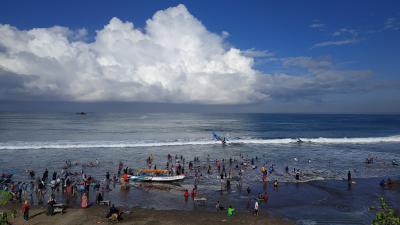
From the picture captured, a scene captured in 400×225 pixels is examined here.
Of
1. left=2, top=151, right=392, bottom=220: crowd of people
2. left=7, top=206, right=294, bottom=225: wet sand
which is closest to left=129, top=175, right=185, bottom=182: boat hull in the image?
left=2, top=151, right=392, bottom=220: crowd of people

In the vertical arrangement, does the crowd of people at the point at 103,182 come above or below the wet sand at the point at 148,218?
above

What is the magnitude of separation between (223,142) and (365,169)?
3326cm

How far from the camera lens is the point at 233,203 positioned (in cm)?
3052

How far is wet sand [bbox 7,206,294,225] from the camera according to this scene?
82.0 ft

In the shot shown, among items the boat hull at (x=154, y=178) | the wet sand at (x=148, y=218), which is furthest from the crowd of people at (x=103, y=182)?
the boat hull at (x=154, y=178)

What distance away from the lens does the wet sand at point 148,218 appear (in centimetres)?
2498

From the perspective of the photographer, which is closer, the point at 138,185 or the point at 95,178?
the point at 138,185

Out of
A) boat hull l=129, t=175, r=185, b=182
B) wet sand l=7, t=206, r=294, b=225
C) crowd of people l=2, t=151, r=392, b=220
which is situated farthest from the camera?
boat hull l=129, t=175, r=185, b=182

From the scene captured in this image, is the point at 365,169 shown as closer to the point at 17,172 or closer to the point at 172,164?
the point at 172,164

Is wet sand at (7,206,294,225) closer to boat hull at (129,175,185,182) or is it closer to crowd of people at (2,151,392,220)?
crowd of people at (2,151,392,220)

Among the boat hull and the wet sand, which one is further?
the boat hull

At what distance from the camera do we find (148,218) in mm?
25875

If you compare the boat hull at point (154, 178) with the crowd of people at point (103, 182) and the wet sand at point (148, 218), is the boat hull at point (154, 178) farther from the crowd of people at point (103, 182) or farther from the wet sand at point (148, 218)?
the wet sand at point (148, 218)

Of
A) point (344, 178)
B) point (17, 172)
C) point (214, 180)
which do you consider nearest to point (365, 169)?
point (344, 178)
